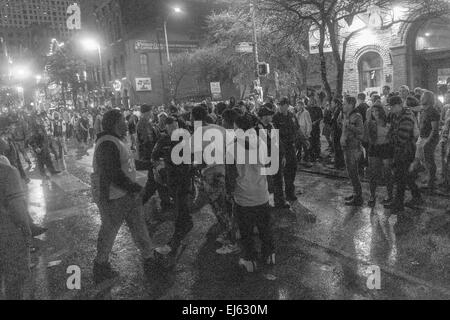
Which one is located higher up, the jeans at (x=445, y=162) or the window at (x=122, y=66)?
the window at (x=122, y=66)

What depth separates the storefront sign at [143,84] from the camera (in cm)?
3703

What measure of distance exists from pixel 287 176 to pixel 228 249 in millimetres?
2528

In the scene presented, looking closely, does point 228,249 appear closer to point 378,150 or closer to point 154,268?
point 154,268

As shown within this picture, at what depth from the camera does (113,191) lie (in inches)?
184

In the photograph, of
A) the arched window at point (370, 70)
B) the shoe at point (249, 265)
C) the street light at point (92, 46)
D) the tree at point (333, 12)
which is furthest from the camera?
the street light at point (92, 46)

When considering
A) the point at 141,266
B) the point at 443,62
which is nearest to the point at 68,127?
the point at 443,62

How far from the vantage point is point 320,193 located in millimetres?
8188

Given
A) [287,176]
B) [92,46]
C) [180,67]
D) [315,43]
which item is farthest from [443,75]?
[92,46]

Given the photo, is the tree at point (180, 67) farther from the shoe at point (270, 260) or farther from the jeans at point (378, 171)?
the shoe at point (270, 260)

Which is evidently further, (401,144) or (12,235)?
(401,144)

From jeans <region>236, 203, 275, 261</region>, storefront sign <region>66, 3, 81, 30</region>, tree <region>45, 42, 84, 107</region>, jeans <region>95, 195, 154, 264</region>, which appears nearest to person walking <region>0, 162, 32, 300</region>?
jeans <region>95, 195, 154, 264</region>

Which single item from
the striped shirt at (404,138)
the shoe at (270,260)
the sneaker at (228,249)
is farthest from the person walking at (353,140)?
the shoe at (270,260)

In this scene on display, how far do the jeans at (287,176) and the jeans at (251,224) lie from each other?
2.36 m
